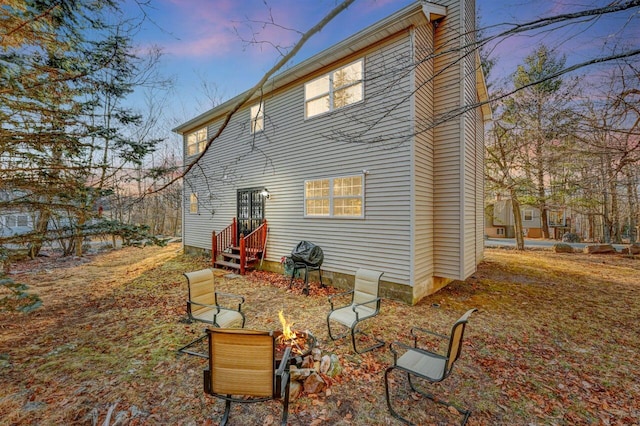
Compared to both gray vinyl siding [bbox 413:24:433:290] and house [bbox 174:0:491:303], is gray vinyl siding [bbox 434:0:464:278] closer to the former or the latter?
house [bbox 174:0:491:303]

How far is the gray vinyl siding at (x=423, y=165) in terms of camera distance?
615 centimetres

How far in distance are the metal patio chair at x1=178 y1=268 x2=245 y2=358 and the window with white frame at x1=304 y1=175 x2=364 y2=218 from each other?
3891 millimetres

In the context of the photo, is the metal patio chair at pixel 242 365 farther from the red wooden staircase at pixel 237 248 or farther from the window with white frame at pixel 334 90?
the red wooden staircase at pixel 237 248

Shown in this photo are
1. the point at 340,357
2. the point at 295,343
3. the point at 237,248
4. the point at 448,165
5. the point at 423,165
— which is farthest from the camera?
the point at 237,248

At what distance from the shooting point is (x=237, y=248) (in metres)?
9.81

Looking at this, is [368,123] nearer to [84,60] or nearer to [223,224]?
[84,60]

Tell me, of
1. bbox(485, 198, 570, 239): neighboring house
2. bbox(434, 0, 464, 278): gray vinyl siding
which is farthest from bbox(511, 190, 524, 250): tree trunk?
bbox(485, 198, 570, 239): neighboring house

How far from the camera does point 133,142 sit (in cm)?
408

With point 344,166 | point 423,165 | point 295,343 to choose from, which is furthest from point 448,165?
point 295,343

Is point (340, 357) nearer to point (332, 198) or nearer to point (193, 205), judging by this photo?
point (332, 198)

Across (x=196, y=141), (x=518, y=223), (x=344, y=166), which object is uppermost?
(x=196, y=141)

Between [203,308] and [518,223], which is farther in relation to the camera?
[518,223]

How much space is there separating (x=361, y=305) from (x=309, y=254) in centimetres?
298

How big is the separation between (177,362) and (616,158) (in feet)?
31.7
